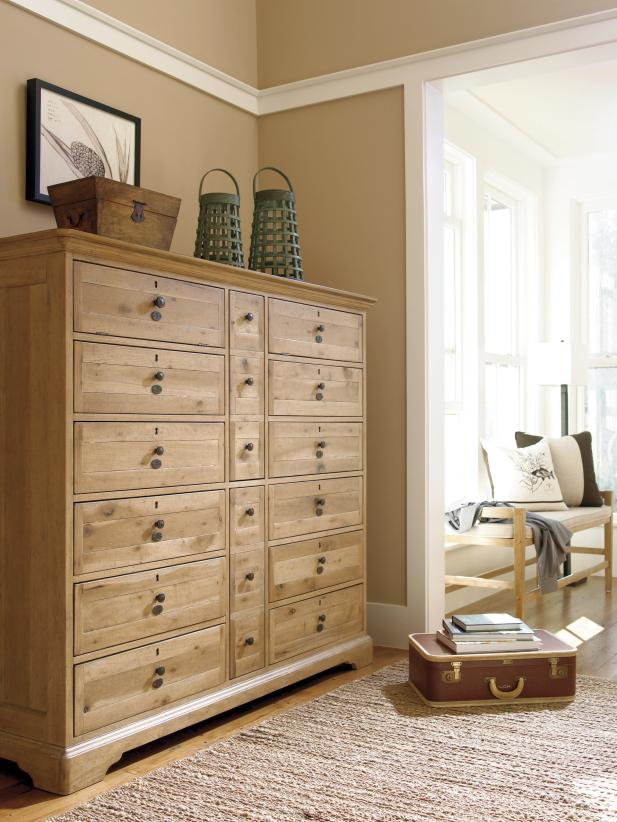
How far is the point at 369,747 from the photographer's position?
8.43ft

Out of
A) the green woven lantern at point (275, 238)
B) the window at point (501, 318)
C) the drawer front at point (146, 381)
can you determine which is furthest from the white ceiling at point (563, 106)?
the drawer front at point (146, 381)

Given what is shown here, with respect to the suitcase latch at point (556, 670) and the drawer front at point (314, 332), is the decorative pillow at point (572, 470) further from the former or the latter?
the suitcase latch at point (556, 670)

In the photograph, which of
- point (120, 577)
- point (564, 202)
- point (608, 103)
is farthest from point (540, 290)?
point (120, 577)

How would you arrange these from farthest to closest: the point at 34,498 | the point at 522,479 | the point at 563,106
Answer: the point at 563,106 → the point at 522,479 → the point at 34,498

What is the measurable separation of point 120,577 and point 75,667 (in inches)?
10.1

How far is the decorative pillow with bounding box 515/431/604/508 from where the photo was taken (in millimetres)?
5270

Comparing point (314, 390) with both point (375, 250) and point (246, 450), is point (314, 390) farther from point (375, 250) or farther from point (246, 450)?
point (375, 250)

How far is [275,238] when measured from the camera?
335 cm

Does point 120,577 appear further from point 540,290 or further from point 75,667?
point 540,290

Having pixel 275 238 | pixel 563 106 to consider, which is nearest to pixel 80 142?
pixel 275 238

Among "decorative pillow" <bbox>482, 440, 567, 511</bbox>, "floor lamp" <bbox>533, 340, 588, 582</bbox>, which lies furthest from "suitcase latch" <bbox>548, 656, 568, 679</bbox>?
"floor lamp" <bbox>533, 340, 588, 582</bbox>

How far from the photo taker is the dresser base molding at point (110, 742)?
89.9 inches

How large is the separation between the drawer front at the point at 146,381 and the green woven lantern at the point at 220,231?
491 millimetres

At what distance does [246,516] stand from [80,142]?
1.37 m
